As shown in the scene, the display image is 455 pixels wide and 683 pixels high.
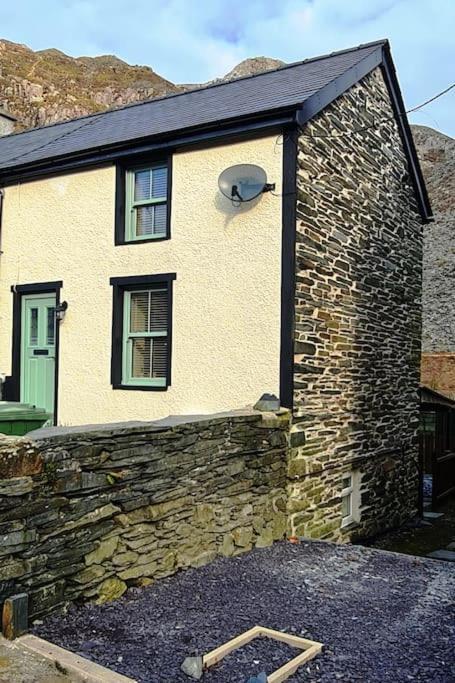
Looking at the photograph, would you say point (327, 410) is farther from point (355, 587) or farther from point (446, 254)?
point (446, 254)

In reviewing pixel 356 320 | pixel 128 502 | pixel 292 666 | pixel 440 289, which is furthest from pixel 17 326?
pixel 440 289

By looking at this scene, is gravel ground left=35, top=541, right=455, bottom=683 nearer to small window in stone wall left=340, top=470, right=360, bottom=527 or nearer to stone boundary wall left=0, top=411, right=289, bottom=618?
stone boundary wall left=0, top=411, right=289, bottom=618

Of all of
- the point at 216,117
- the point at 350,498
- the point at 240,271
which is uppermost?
the point at 216,117

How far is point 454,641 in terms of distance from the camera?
4.54 m

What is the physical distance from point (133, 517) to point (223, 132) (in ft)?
17.4

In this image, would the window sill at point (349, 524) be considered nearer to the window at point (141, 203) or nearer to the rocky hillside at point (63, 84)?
the window at point (141, 203)

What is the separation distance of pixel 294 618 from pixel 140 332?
5125 mm

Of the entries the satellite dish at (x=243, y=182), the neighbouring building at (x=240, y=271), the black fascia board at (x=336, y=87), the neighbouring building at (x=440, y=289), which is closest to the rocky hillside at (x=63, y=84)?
the neighbouring building at (x=440, y=289)

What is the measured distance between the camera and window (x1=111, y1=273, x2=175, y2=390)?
346 inches

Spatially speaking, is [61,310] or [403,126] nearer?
[61,310]

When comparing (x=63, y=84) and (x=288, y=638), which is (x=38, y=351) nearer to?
(x=288, y=638)

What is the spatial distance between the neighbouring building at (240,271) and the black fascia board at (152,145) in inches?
1.1

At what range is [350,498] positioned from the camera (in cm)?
941

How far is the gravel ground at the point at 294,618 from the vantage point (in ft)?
13.3
